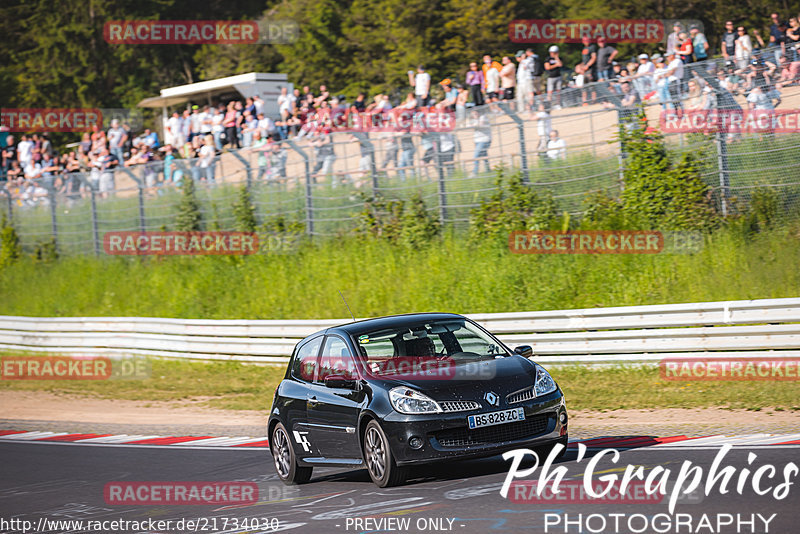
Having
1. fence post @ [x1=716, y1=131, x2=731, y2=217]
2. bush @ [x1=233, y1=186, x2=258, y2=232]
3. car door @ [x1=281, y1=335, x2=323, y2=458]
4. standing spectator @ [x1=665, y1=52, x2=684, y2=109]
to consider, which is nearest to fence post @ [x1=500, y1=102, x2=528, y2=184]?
standing spectator @ [x1=665, y1=52, x2=684, y2=109]

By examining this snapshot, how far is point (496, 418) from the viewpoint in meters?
9.05

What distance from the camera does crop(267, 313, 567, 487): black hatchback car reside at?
9.02m

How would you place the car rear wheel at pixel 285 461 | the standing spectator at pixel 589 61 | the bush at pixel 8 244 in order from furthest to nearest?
the bush at pixel 8 244 → the standing spectator at pixel 589 61 → the car rear wheel at pixel 285 461

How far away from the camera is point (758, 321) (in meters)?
14.8

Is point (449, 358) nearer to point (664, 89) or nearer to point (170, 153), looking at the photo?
point (664, 89)

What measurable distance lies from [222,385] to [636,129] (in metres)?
9.58

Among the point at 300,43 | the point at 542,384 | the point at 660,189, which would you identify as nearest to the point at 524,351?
the point at 542,384

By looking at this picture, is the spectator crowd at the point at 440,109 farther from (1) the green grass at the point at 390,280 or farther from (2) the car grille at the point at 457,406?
(2) the car grille at the point at 457,406

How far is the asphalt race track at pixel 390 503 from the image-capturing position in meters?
7.34

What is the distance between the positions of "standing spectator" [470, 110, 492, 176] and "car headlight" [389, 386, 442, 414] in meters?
14.0

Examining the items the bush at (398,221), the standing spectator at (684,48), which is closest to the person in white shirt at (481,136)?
the bush at (398,221)

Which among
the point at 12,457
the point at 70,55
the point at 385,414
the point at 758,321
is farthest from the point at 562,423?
the point at 70,55

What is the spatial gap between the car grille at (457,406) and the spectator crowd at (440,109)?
1137 cm

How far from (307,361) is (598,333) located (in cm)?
737
